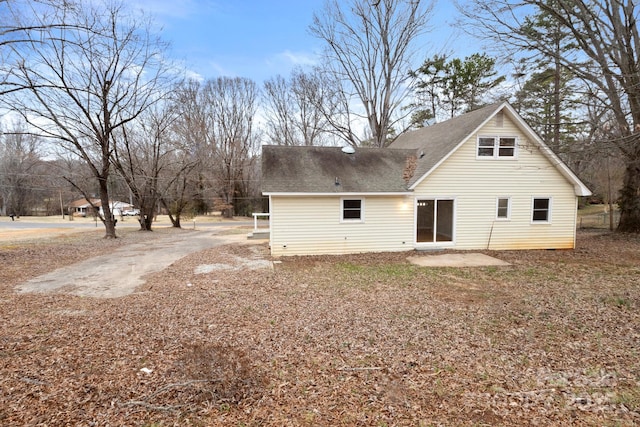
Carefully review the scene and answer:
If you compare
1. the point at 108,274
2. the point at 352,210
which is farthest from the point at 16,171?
the point at 352,210

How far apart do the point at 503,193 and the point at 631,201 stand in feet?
24.9

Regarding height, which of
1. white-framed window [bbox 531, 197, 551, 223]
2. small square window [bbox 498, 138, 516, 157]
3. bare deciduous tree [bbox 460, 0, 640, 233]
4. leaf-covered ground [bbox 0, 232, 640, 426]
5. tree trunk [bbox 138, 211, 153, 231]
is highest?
bare deciduous tree [bbox 460, 0, 640, 233]

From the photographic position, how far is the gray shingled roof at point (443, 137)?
11.7 meters

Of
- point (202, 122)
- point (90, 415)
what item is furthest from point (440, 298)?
point (202, 122)

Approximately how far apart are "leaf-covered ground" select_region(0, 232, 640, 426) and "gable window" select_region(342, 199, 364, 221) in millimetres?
4302

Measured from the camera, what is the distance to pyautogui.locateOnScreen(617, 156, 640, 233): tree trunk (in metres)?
14.1

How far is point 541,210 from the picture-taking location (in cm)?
1245

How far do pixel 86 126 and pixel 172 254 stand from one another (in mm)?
9948

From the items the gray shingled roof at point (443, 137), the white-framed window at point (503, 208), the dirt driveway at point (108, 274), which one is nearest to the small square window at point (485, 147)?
the gray shingled roof at point (443, 137)

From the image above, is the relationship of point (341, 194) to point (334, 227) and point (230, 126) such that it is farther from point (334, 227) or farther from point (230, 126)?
point (230, 126)

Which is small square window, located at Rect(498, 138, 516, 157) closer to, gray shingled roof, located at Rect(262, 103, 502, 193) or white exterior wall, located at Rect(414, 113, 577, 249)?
white exterior wall, located at Rect(414, 113, 577, 249)

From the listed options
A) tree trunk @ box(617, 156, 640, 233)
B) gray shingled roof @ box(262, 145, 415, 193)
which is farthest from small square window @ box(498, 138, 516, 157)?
tree trunk @ box(617, 156, 640, 233)

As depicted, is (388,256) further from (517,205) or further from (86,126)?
(86,126)

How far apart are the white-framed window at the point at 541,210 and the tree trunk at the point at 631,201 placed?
5.36 meters
